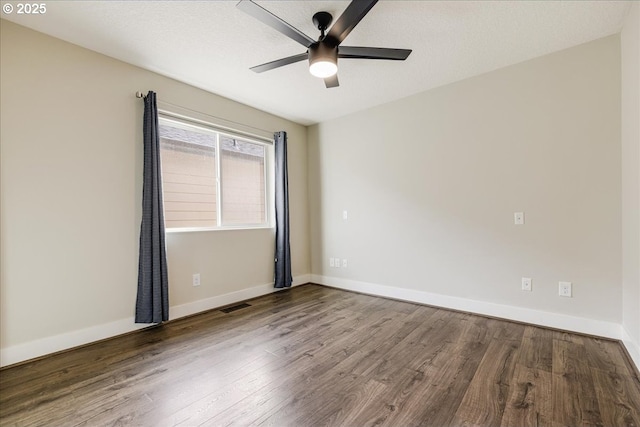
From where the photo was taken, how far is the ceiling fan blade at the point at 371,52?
201 centimetres

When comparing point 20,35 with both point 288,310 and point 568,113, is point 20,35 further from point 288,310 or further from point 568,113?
point 568,113

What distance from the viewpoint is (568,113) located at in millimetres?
2506

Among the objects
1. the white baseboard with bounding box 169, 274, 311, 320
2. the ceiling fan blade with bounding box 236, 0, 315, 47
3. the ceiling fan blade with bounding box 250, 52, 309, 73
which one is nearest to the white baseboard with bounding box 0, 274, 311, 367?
the white baseboard with bounding box 169, 274, 311, 320

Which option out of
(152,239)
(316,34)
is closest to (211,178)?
(152,239)

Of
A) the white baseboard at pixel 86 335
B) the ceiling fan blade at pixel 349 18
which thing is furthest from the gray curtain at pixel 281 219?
the ceiling fan blade at pixel 349 18

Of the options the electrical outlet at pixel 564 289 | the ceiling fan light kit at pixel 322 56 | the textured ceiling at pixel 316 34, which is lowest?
the electrical outlet at pixel 564 289

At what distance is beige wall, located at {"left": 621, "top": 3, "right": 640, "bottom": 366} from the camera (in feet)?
6.22

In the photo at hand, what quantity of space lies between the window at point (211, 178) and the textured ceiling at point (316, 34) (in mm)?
631

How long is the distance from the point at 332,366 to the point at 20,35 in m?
3.36

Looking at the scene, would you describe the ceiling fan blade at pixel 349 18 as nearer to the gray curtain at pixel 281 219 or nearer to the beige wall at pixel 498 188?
the beige wall at pixel 498 188

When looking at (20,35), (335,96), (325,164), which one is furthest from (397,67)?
(20,35)

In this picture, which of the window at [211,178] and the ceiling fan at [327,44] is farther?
the window at [211,178]

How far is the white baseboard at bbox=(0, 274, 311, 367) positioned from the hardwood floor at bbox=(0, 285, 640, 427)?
0.26 ft

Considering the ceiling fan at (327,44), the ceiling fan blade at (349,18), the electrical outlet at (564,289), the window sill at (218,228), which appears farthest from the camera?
the window sill at (218,228)
